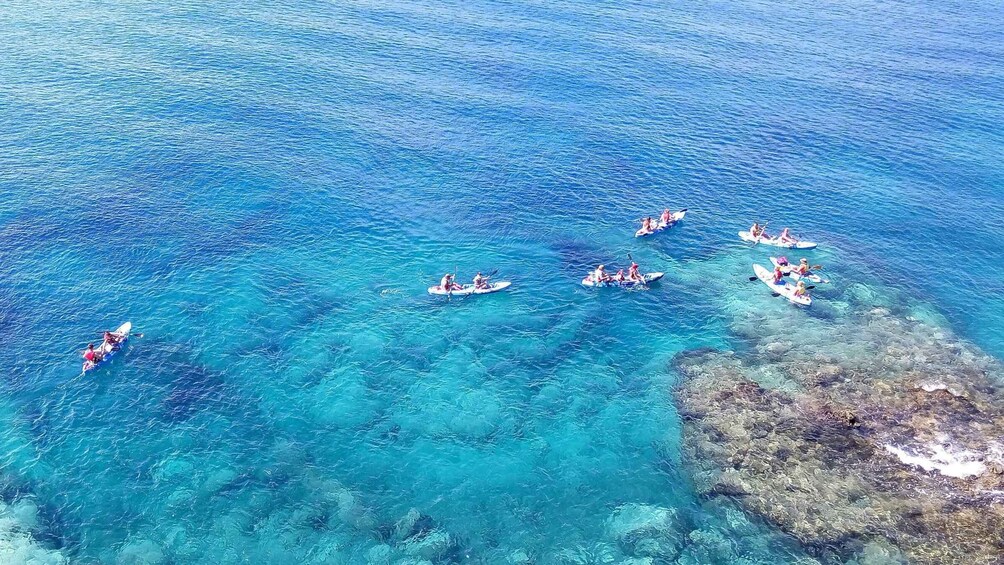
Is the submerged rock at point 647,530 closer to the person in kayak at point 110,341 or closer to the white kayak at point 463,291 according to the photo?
the white kayak at point 463,291

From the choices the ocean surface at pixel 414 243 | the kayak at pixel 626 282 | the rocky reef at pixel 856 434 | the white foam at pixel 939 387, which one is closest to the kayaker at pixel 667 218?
the ocean surface at pixel 414 243

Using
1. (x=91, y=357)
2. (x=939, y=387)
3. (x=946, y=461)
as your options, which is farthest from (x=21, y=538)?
(x=939, y=387)

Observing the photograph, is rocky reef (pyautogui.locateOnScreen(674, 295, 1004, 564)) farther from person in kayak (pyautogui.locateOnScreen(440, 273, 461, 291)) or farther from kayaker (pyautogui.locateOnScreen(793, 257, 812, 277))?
person in kayak (pyautogui.locateOnScreen(440, 273, 461, 291))

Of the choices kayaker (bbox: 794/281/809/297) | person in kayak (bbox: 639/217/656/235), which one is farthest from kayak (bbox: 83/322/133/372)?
kayaker (bbox: 794/281/809/297)

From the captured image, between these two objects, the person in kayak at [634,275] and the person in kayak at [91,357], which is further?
the person in kayak at [634,275]

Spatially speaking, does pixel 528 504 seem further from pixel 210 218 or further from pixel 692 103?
pixel 692 103

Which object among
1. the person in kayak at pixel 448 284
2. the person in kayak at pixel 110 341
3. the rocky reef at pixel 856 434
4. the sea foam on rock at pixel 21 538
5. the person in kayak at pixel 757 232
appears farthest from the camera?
the person in kayak at pixel 757 232

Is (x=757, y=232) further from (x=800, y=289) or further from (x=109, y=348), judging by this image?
(x=109, y=348)
